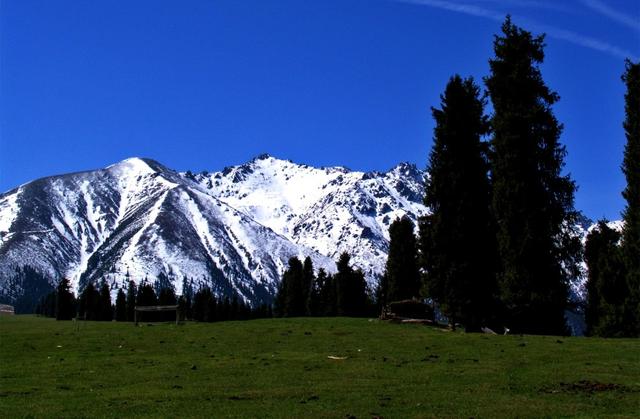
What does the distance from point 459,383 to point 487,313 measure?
29188 mm

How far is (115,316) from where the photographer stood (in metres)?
184

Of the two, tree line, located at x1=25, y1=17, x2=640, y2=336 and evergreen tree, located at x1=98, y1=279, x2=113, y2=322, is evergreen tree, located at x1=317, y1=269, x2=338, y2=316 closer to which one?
evergreen tree, located at x1=98, y1=279, x2=113, y2=322

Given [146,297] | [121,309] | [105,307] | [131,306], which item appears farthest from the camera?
[121,309]

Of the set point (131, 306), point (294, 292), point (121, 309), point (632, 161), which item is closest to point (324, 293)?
point (294, 292)

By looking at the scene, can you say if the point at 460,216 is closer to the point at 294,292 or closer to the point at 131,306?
the point at 294,292

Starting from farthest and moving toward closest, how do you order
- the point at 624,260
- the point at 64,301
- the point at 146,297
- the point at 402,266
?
the point at 146,297, the point at 64,301, the point at 402,266, the point at 624,260

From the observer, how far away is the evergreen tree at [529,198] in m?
53.8

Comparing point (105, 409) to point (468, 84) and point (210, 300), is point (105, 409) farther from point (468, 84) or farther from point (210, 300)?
point (210, 300)

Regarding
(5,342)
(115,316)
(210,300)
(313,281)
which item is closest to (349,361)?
(5,342)

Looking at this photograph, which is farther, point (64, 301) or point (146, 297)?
point (146, 297)

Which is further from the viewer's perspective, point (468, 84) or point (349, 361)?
point (468, 84)

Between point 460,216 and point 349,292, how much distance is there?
75.2 meters

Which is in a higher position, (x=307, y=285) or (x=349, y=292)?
(x=307, y=285)

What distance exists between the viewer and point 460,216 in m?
56.5
